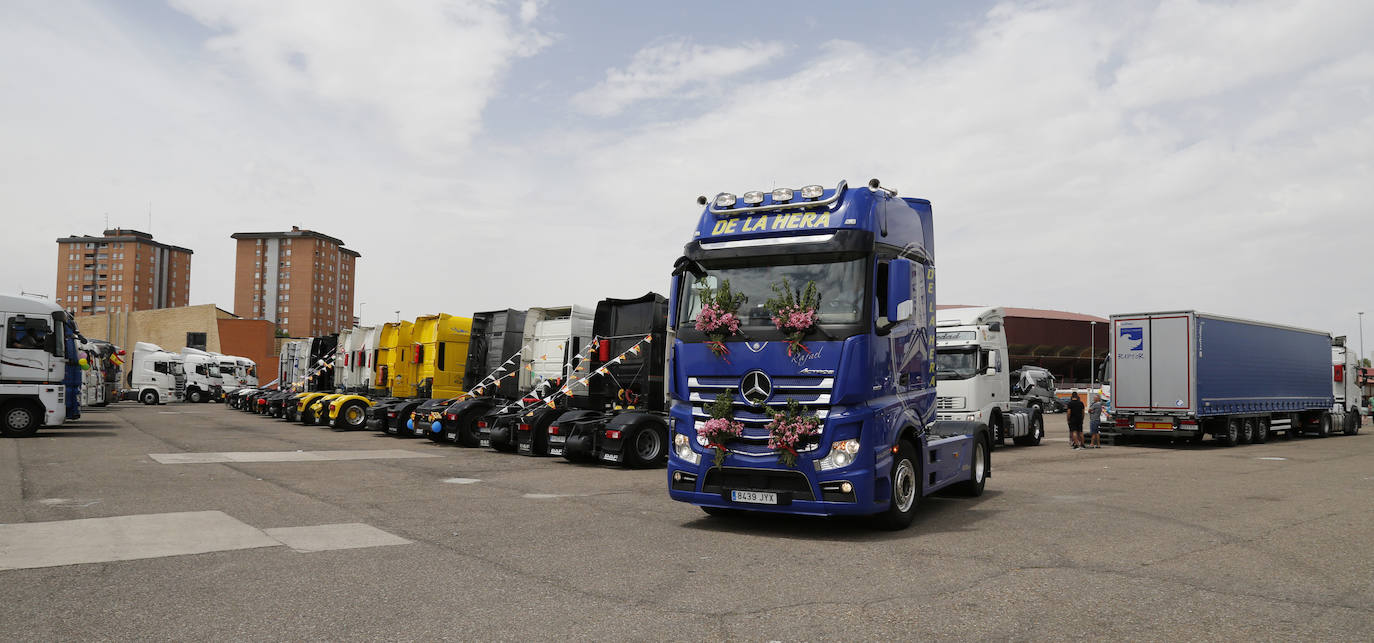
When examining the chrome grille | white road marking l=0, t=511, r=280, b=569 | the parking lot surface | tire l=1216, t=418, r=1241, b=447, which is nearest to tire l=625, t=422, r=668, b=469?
the parking lot surface

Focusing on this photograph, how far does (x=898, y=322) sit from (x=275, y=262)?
404 feet

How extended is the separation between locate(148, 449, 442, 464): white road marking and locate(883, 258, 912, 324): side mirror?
11.8 meters

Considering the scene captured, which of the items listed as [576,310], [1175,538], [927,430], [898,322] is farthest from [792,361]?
[576,310]

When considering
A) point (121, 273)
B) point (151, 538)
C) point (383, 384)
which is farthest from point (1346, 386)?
point (121, 273)

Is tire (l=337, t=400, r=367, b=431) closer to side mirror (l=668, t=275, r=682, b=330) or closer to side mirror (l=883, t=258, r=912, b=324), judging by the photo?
side mirror (l=668, t=275, r=682, b=330)

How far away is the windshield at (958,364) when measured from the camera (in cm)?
1936

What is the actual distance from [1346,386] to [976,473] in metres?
28.1

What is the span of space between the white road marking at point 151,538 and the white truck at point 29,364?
14675 mm

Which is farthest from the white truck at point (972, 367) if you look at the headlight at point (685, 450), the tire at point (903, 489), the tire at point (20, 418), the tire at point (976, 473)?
the tire at point (20, 418)

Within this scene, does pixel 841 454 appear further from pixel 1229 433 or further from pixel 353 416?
pixel 353 416

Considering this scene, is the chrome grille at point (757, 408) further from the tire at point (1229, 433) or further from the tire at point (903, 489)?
the tire at point (1229, 433)

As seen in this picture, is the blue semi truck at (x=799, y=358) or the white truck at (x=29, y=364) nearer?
the blue semi truck at (x=799, y=358)

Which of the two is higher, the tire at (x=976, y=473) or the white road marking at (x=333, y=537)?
the tire at (x=976, y=473)

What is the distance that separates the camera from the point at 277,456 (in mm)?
16609
